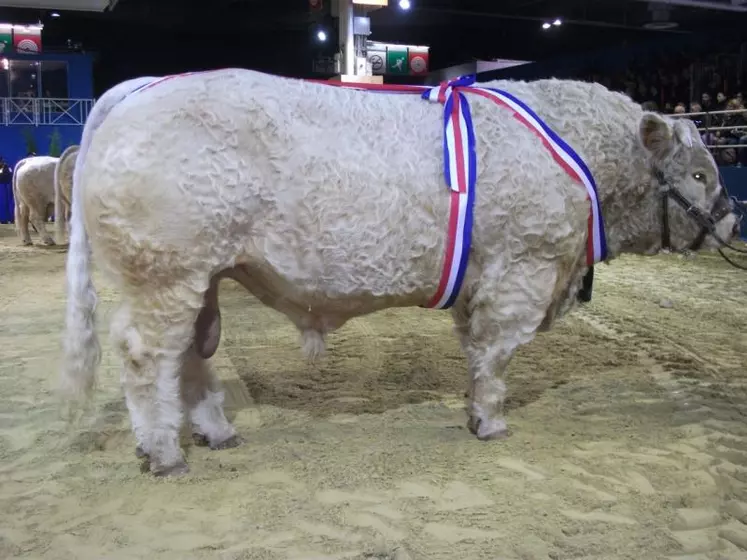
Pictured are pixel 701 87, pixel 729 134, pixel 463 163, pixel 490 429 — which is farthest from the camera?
pixel 701 87

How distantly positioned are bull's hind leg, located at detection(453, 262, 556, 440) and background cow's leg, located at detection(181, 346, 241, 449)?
3.66 feet

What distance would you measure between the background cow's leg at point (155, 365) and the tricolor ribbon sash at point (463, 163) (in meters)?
0.91

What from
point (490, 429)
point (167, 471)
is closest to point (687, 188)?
point (490, 429)

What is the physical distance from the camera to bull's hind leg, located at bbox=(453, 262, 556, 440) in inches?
126

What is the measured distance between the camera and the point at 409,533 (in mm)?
2510

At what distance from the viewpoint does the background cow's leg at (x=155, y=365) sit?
282 centimetres

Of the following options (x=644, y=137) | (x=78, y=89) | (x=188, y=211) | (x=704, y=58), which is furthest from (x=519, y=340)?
(x=78, y=89)

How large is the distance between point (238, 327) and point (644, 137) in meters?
3.49

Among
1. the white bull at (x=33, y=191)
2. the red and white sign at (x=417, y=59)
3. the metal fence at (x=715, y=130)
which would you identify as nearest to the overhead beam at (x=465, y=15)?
the red and white sign at (x=417, y=59)

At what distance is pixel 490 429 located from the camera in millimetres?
3346

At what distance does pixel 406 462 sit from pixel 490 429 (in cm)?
47

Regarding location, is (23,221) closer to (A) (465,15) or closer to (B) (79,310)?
(B) (79,310)

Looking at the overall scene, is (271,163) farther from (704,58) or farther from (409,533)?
(704,58)

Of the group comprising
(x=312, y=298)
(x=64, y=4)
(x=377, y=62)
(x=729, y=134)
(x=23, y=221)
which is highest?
(x=64, y=4)
